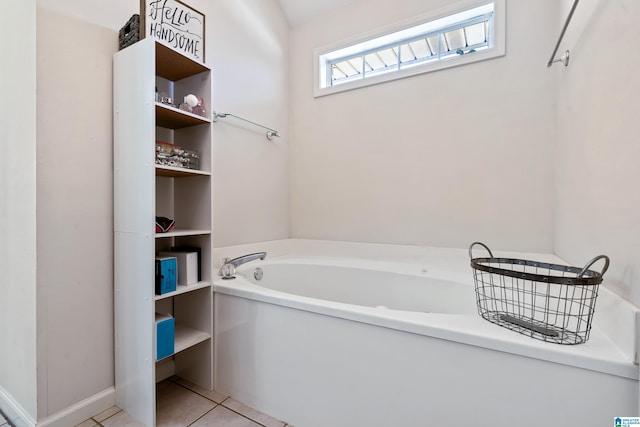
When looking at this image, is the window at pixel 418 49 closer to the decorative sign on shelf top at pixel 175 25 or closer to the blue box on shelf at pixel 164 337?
the decorative sign on shelf top at pixel 175 25

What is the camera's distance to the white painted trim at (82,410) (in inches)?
47.7

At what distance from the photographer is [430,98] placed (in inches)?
80.4

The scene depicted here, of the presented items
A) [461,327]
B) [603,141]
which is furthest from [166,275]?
[603,141]

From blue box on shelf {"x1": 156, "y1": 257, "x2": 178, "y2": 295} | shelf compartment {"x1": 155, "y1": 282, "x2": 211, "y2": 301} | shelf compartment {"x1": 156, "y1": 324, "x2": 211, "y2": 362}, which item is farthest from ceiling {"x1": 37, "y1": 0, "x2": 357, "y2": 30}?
shelf compartment {"x1": 156, "y1": 324, "x2": 211, "y2": 362}

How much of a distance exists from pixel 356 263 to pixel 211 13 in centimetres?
195

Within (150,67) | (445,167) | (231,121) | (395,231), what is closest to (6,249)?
(150,67)

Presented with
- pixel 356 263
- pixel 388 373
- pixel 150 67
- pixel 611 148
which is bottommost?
pixel 388 373

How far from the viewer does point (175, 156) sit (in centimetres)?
138

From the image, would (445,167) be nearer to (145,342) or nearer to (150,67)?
(150,67)

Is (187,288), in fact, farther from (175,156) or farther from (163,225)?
(175,156)

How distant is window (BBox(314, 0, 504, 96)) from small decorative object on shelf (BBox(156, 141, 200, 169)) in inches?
54.6

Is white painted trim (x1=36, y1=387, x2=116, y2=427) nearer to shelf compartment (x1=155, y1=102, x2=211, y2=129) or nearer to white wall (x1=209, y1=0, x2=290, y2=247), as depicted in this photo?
white wall (x1=209, y1=0, x2=290, y2=247)

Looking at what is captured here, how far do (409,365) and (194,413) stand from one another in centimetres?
104

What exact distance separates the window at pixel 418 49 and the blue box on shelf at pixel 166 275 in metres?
1.81
